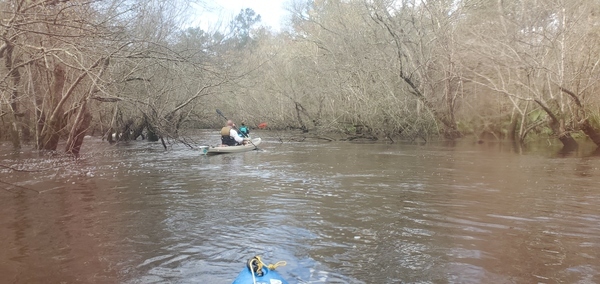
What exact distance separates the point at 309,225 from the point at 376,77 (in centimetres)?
1751

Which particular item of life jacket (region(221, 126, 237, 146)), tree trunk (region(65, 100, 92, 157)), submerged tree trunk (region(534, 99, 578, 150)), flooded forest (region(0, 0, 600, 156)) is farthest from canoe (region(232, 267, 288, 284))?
submerged tree trunk (region(534, 99, 578, 150))

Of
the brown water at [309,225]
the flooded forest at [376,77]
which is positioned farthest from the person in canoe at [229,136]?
the brown water at [309,225]

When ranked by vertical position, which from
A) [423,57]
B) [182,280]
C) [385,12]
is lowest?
[182,280]

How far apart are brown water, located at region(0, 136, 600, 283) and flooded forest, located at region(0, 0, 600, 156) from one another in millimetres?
3814

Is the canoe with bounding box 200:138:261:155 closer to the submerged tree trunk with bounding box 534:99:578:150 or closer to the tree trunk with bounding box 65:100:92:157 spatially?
the tree trunk with bounding box 65:100:92:157

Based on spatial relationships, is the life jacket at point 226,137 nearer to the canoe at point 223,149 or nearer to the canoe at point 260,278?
the canoe at point 223,149

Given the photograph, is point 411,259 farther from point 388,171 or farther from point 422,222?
point 388,171

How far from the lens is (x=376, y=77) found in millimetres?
23422

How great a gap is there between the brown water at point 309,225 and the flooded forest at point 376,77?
12.5 ft

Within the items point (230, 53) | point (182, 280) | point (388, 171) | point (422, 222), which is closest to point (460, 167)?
point (388, 171)

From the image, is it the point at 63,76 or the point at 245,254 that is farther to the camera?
the point at 63,76

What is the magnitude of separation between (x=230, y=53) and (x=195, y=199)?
528 inches

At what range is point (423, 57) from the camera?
73.3 feet

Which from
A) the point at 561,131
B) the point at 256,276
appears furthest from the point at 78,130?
the point at 561,131
